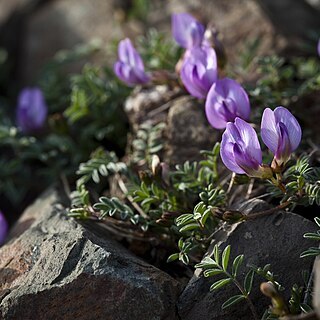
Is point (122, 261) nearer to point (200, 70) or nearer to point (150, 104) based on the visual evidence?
point (200, 70)

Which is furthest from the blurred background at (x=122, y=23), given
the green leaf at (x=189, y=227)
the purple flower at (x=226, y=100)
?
the green leaf at (x=189, y=227)

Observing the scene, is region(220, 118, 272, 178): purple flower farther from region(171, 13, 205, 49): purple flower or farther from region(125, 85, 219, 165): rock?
region(171, 13, 205, 49): purple flower

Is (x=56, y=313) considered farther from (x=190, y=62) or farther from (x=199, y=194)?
(x=190, y=62)

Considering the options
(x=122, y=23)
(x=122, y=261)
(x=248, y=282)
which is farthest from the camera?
(x=122, y=23)

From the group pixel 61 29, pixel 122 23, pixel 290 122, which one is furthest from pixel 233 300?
pixel 61 29

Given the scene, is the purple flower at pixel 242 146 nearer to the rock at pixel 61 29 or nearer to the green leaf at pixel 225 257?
the green leaf at pixel 225 257

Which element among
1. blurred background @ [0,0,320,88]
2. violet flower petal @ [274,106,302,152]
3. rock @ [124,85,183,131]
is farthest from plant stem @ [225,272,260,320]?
blurred background @ [0,0,320,88]
